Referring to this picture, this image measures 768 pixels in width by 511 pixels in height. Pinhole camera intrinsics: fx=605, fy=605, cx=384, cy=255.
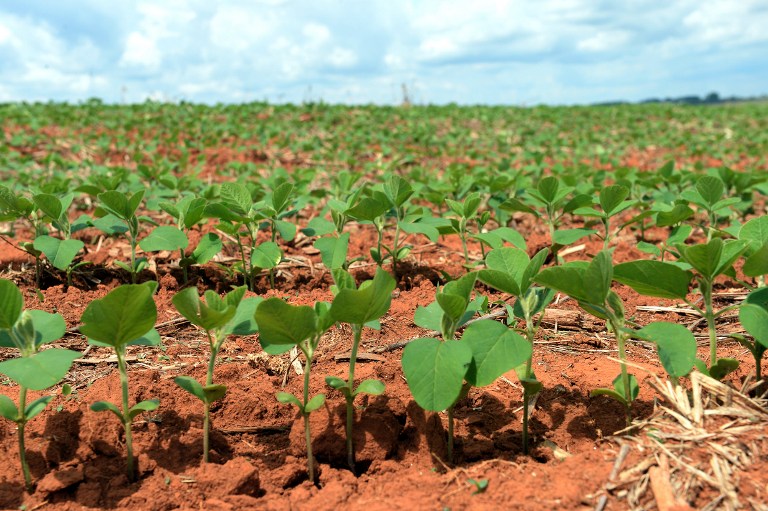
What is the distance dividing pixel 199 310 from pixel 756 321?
5.00 ft

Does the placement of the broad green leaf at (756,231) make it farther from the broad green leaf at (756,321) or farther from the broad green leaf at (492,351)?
the broad green leaf at (492,351)

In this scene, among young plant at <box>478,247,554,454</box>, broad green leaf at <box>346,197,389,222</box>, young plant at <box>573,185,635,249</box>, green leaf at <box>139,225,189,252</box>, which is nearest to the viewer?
young plant at <box>478,247,554,454</box>

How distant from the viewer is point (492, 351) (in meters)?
1.66

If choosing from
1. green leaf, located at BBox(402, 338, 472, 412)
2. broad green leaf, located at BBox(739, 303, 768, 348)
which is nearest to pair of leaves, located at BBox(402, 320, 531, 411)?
green leaf, located at BBox(402, 338, 472, 412)

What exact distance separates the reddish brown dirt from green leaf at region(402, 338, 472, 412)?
0.32 metres

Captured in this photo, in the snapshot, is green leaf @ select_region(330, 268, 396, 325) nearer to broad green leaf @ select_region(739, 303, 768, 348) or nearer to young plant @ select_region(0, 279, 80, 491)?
young plant @ select_region(0, 279, 80, 491)

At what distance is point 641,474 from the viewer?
1.62 metres

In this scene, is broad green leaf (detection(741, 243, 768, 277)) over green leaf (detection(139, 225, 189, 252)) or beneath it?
beneath

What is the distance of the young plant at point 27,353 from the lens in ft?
4.88

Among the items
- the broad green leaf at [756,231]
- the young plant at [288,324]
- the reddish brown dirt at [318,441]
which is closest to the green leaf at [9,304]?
the reddish brown dirt at [318,441]

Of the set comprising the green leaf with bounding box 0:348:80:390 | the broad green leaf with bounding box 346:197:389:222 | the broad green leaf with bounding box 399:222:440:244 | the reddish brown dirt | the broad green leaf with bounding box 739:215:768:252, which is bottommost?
the reddish brown dirt

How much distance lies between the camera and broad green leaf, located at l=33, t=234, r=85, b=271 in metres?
3.01

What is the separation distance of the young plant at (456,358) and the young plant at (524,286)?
0.35ft

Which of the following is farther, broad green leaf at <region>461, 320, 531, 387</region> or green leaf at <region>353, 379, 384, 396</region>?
green leaf at <region>353, 379, 384, 396</region>
